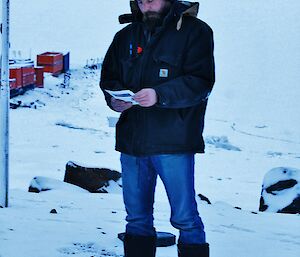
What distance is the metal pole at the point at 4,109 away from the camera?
10.2ft

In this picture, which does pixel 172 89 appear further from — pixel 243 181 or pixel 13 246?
pixel 243 181

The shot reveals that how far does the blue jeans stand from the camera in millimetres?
1886

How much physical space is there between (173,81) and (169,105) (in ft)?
0.29

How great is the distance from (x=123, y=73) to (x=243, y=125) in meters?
13.9

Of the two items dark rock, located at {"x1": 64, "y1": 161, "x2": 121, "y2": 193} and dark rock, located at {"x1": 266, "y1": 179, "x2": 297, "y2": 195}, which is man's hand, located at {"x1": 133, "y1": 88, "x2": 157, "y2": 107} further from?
dark rock, located at {"x1": 64, "y1": 161, "x2": 121, "y2": 193}

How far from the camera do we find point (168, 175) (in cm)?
189

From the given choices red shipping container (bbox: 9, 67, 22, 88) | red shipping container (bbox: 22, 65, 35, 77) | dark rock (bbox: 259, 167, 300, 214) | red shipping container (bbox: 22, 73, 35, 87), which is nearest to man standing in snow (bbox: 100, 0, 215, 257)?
dark rock (bbox: 259, 167, 300, 214)

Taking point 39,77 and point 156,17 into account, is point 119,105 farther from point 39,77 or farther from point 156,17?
point 39,77

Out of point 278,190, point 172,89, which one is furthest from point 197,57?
point 278,190

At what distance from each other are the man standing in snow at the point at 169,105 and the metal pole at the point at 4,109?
1.34 metres

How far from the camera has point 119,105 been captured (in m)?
1.94

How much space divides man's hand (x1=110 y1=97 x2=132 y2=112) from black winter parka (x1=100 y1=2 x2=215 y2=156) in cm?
4

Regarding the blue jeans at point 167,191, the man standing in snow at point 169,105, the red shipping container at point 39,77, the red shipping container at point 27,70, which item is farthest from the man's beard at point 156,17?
the red shipping container at point 39,77

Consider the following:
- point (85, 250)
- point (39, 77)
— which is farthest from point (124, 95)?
point (39, 77)
